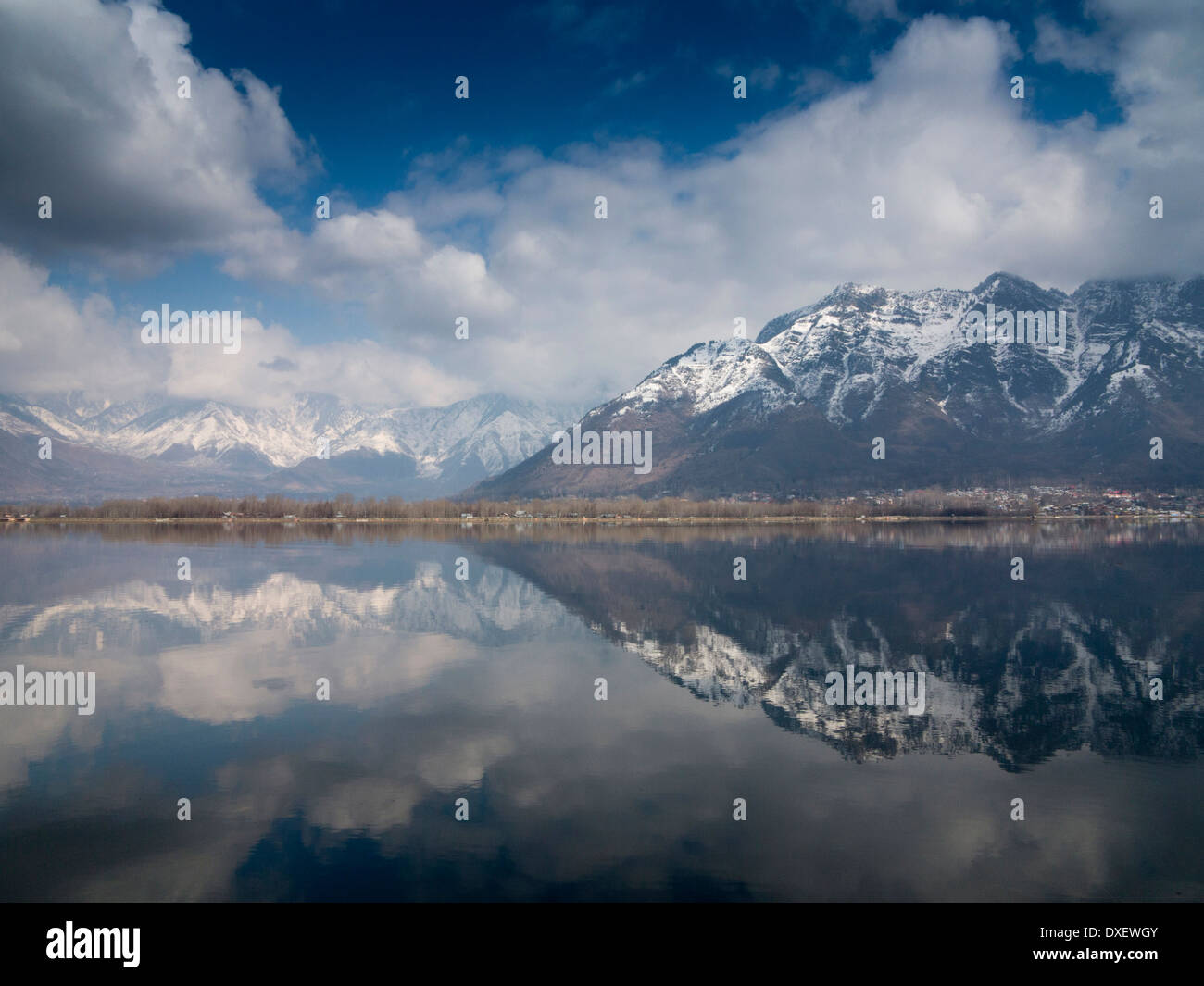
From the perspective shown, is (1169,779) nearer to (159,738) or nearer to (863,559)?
(159,738)

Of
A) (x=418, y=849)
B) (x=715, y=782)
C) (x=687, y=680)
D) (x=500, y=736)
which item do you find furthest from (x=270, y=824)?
(x=687, y=680)

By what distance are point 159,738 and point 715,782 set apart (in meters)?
16.7

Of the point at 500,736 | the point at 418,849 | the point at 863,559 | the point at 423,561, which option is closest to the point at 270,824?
the point at 418,849

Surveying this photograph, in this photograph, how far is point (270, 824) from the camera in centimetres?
1581

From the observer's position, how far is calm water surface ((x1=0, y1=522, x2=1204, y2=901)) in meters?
14.0

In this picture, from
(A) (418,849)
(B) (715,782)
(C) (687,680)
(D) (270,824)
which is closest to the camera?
(A) (418,849)

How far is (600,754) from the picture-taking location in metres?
20.9

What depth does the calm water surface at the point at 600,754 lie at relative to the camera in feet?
45.8

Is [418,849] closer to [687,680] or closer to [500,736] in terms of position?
[500,736]

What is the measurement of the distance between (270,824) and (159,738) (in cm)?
854

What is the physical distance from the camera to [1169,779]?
18.8 m
